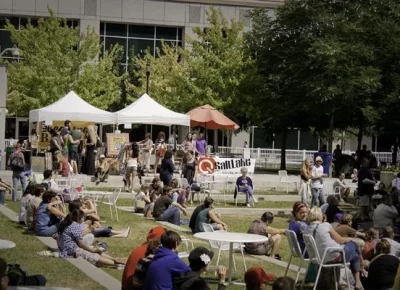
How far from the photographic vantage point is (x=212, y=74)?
4891 centimetres

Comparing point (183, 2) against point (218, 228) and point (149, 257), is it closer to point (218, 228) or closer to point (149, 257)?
point (218, 228)

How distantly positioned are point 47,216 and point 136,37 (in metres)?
44.8

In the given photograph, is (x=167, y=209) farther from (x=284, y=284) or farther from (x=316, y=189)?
(x=284, y=284)

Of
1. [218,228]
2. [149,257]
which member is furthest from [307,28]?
[149,257]

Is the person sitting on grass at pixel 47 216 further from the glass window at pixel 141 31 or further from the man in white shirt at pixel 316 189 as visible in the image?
the glass window at pixel 141 31

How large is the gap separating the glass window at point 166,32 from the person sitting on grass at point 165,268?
52.3 meters

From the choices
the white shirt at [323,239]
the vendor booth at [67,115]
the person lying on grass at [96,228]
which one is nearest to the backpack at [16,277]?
the white shirt at [323,239]

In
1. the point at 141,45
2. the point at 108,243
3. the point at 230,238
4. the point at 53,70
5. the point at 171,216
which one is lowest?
the point at 108,243

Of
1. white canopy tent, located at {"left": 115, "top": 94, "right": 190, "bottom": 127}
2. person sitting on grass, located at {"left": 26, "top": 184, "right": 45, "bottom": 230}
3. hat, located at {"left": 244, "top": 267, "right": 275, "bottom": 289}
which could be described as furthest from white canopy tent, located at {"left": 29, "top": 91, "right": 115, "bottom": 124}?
hat, located at {"left": 244, "top": 267, "right": 275, "bottom": 289}

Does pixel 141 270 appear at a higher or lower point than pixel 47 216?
higher

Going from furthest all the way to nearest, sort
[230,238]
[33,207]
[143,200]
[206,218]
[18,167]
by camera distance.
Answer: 1. [18,167]
2. [143,200]
3. [206,218]
4. [33,207]
5. [230,238]

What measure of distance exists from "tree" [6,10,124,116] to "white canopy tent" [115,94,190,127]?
47.9ft

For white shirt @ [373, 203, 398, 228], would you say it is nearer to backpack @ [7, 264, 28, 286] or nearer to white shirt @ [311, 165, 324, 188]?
white shirt @ [311, 165, 324, 188]

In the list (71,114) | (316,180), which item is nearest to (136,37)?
(71,114)
